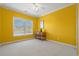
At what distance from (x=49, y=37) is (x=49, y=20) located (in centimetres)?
140

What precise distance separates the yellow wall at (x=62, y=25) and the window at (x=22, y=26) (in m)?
1.63

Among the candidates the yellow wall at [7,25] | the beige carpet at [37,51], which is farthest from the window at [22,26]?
the beige carpet at [37,51]

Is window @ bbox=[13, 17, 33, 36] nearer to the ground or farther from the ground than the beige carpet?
farther from the ground

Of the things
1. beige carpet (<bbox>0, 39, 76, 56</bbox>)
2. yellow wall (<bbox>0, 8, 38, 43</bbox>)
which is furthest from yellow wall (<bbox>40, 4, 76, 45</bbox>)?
yellow wall (<bbox>0, 8, 38, 43</bbox>)

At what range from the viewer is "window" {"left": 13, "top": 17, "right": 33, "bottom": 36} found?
5.15 m

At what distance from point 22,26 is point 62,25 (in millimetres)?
3324

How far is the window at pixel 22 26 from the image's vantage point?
5.15m

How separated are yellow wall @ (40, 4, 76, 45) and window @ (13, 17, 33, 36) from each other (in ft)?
5.34

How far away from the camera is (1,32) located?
3984 millimetres

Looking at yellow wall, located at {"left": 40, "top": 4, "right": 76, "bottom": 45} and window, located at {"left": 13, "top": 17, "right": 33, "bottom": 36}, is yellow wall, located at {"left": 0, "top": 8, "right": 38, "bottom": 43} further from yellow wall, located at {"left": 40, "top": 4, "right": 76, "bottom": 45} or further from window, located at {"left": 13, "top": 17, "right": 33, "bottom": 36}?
yellow wall, located at {"left": 40, "top": 4, "right": 76, "bottom": 45}

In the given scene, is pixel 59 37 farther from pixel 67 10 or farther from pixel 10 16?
pixel 10 16

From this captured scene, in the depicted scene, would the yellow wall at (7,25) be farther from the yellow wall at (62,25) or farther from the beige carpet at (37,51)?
the yellow wall at (62,25)

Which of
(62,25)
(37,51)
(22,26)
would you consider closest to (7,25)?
(22,26)

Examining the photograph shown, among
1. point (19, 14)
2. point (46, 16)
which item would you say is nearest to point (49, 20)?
point (46, 16)
